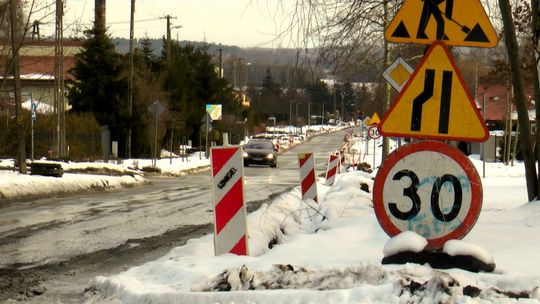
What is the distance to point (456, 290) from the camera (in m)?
4.43

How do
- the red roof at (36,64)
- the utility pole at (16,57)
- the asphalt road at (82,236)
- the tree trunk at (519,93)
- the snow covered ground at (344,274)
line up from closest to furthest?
the snow covered ground at (344,274) < the asphalt road at (82,236) < the tree trunk at (519,93) < the utility pole at (16,57) < the red roof at (36,64)

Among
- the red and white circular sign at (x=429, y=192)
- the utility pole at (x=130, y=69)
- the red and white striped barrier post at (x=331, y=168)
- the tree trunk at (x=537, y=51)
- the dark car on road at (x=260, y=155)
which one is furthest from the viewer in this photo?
the dark car on road at (x=260, y=155)

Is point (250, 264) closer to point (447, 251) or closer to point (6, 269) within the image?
point (447, 251)

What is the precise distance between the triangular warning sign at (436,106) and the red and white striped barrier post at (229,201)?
2.09 metres

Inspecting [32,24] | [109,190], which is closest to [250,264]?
[32,24]

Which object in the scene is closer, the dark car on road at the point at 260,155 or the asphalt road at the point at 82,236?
the asphalt road at the point at 82,236

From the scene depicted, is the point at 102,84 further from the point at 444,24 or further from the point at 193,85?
the point at 444,24

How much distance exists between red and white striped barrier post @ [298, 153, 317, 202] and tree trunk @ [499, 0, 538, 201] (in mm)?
4299

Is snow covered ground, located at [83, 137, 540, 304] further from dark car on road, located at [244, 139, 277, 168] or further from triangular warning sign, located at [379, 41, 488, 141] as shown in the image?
dark car on road, located at [244, 139, 277, 168]

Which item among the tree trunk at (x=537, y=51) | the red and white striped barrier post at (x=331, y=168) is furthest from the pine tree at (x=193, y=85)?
the tree trunk at (x=537, y=51)

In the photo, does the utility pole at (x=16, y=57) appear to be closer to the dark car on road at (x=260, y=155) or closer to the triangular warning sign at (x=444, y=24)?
the triangular warning sign at (x=444, y=24)

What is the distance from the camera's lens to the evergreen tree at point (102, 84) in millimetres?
43625

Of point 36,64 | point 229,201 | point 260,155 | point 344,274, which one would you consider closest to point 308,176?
point 229,201

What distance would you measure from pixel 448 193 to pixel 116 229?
23.0 feet
